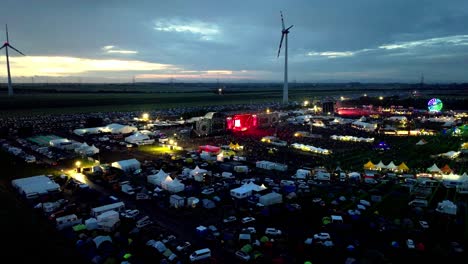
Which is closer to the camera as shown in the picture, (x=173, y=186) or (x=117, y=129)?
(x=173, y=186)

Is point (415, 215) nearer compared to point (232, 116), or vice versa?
point (415, 215)

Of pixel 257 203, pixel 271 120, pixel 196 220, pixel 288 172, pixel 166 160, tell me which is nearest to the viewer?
pixel 196 220

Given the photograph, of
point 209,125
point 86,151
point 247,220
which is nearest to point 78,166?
point 86,151

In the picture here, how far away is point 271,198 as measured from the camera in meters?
24.4

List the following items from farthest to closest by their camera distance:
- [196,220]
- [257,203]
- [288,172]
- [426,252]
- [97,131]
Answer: [97,131] < [288,172] < [257,203] < [196,220] < [426,252]

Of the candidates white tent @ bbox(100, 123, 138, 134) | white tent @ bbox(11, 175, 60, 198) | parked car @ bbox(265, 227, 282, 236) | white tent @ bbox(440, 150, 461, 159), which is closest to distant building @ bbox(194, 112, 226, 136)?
white tent @ bbox(100, 123, 138, 134)

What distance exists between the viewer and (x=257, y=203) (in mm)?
24406

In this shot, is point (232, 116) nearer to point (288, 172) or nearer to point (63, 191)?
point (288, 172)

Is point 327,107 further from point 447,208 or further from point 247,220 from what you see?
point 247,220

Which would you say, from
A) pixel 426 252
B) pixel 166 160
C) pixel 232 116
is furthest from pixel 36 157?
pixel 426 252

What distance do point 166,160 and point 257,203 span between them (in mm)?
16808

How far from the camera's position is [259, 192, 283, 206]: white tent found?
24.2 m

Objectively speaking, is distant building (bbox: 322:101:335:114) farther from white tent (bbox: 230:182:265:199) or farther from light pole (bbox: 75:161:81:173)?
light pole (bbox: 75:161:81:173)

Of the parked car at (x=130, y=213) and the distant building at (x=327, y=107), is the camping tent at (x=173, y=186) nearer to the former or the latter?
the parked car at (x=130, y=213)
